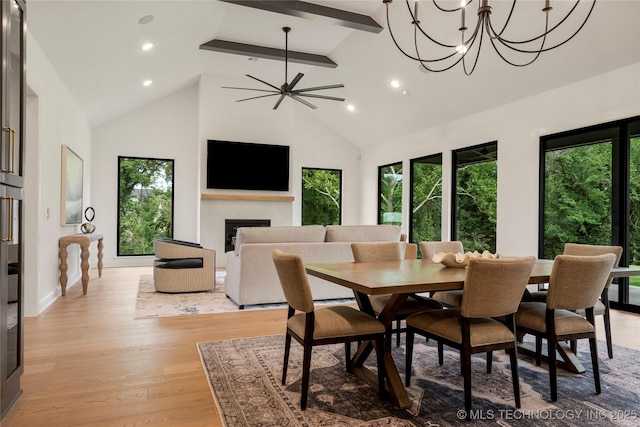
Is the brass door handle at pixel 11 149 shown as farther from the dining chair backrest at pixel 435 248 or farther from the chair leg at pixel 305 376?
the dining chair backrest at pixel 435 248

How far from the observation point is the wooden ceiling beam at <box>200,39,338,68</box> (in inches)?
261

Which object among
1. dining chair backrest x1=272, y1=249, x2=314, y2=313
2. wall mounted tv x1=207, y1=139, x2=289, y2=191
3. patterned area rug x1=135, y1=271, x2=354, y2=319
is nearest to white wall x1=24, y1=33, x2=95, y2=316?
patterned area rug x1=135, y1=271, x2=354, y2=319

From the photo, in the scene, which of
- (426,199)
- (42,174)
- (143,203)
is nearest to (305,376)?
(42,174)

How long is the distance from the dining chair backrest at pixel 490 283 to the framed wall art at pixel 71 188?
5114 millimetres

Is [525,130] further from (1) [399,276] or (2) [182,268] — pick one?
(2) [182,268]

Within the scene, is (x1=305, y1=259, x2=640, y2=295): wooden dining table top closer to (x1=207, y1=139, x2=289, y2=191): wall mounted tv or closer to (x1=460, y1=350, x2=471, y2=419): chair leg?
(x1=460, y1=350, x2=471, y2=419): chair leg

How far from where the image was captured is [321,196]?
33.5 feet

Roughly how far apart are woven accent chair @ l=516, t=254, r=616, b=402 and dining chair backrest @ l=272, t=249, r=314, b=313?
1424 millimetres

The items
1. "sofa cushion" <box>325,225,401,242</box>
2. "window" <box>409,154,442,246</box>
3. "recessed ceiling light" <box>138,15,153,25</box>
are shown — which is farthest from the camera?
"window" <box>409,154,442,246</box>

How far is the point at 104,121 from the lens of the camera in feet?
26.6

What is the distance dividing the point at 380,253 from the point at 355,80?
4.93 m

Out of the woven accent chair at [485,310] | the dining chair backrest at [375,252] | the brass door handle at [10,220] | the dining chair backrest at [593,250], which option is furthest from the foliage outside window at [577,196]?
the brass door handle at [10,220]

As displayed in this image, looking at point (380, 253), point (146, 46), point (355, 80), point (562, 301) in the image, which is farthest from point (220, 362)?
point (355, 80)

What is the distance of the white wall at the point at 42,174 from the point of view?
13.7ft
